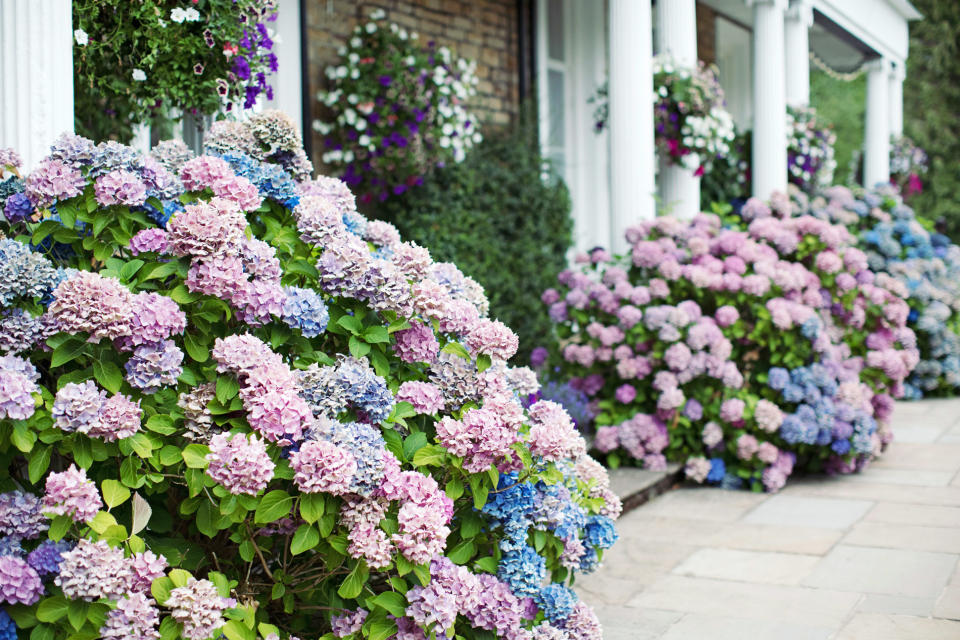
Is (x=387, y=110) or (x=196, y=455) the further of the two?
(x=387, y=110)

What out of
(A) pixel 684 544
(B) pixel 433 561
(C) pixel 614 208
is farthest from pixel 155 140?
(B) pixel 433 561

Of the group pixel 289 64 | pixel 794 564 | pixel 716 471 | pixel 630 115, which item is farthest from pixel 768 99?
pixel 794 564

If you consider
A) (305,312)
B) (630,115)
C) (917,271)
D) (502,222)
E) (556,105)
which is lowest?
(305,312)

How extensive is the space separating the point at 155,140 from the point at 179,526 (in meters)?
3.48

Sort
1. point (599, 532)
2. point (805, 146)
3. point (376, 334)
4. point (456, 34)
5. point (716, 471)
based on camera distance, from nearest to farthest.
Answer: point (376, 334) < point (599, 532) < point (716, 471) < point (456, 34) < point (805, 146)

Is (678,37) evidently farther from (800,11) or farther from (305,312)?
(305,312)

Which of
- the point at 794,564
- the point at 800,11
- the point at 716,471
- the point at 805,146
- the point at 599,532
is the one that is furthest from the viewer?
the point at 805,146

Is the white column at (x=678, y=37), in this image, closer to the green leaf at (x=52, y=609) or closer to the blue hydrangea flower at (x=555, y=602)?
the blue hydrangea flower at (x=555, y=602)

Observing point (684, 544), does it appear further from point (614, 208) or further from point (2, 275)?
point (2, 275)

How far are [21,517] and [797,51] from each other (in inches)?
285

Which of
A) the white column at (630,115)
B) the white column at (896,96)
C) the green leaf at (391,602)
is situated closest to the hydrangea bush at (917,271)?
the white column at (630,115)

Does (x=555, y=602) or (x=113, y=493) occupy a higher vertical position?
(x=113, y=493)

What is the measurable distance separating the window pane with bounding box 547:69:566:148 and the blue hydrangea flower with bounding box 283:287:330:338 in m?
5.49

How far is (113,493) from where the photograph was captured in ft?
6.23
